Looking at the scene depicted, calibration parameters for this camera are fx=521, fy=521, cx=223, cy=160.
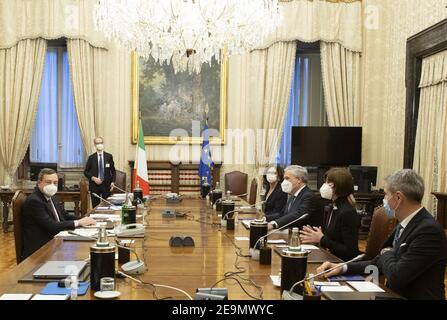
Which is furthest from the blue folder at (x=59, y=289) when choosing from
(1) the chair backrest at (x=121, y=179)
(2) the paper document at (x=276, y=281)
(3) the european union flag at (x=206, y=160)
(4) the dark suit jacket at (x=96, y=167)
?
(1) the chair backrest at (x=121, y=179)

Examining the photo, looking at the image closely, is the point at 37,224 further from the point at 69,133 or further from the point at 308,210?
the point at 69,133

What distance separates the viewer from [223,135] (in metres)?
9.52

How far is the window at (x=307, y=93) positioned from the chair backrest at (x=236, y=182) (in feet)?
3.26

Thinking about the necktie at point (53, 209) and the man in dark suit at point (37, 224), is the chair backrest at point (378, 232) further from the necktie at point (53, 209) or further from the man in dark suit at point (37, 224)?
the necktie at point (53, 209)

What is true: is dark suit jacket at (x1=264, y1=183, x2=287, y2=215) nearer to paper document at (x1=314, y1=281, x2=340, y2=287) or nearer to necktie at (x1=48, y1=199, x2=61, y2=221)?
necktie at (x1=48, y1=199, x2=61, y2=221)

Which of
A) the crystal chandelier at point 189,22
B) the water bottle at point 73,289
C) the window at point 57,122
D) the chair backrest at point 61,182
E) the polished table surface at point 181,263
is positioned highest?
the crystal chandelier at point 189,22

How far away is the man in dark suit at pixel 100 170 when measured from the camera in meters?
8.52

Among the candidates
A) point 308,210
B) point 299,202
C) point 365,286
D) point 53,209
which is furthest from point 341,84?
point 365,286

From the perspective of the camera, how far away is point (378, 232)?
3.85m

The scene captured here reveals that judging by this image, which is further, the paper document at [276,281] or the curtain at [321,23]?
the curtain at [321,23]

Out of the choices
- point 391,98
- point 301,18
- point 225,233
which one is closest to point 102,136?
point 301,18

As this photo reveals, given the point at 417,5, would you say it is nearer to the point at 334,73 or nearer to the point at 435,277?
the point at 334,73

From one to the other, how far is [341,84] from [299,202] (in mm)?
5017

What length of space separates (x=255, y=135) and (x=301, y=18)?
88.0 inches
